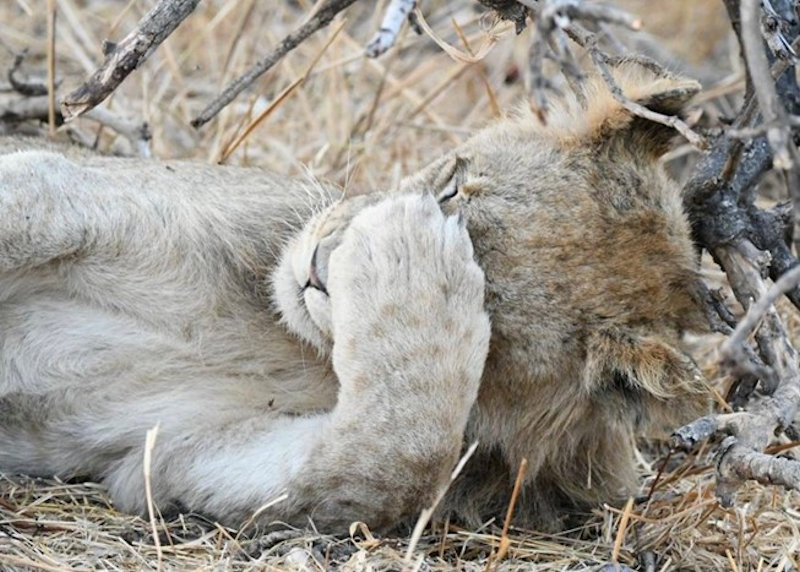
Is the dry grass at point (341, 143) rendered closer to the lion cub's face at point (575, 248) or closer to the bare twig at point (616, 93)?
the lion cub's face at point (575, 248)

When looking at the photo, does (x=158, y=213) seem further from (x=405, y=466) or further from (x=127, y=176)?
(x=405, y=466)

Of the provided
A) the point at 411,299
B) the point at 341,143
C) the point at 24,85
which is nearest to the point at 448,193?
the point at 411,299

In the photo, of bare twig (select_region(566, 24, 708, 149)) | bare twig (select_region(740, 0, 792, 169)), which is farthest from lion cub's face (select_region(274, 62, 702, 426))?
bare twig (select_region(740, 0, 792, 169))

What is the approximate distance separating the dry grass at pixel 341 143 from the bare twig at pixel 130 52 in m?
0.66

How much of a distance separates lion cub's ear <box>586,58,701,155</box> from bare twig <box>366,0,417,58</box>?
47cm

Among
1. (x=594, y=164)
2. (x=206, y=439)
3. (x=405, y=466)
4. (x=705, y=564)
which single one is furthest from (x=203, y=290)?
(x=705, y=564)

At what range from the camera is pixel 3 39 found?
5555 mm

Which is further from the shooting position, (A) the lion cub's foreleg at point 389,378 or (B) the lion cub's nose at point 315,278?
(B) the lion cub's nose at point 315,278

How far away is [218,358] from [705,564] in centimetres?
118

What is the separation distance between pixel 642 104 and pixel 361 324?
0.79 meters

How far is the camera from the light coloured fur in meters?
2.66

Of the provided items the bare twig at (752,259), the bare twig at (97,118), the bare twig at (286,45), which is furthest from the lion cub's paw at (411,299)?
the bare twig at (97,118)

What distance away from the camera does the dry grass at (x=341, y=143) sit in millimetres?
2650

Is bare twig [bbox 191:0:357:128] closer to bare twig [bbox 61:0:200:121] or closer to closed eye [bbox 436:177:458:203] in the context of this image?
bare twig [bbox 61:0:200:121]
